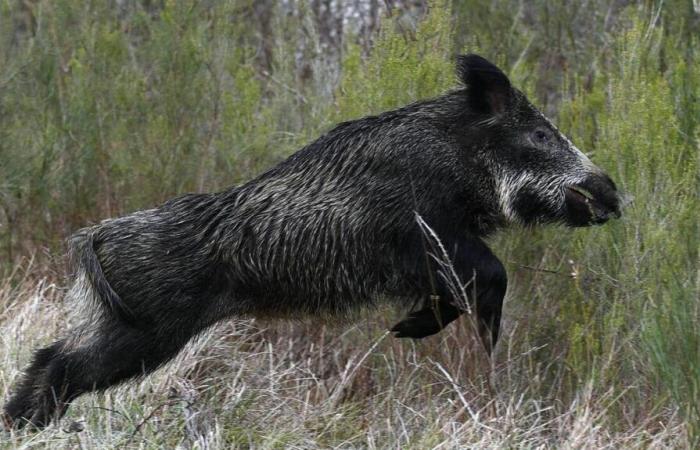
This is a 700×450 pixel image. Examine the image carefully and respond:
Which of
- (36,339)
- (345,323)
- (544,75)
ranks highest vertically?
(544,75)

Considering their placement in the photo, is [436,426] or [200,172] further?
[200,172]

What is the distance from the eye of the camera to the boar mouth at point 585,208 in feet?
15.3

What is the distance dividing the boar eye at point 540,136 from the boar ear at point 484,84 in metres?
0.18

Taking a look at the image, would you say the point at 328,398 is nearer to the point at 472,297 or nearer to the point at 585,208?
the point at 472,297

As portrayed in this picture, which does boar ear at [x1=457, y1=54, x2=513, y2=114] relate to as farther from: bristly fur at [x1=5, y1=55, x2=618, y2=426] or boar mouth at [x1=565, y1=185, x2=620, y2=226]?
boar mouth at [x1=565, y1=185, x2=620, y2=226]

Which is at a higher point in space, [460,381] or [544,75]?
[544,75]

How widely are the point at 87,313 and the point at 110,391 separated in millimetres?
444

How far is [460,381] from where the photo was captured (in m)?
5.01

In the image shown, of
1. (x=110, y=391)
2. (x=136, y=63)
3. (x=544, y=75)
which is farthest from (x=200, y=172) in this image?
(x=544, y=75)

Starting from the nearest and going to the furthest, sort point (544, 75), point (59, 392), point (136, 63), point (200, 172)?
point (59, 392)
point (200, 172)
point (136, 63)
point (544, 75)

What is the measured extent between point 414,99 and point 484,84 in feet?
2.85

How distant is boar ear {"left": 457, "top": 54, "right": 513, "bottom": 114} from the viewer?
4.68 meters

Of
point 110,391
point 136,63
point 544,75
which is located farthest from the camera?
point 544,75

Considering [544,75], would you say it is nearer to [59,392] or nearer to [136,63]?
[136,63]
